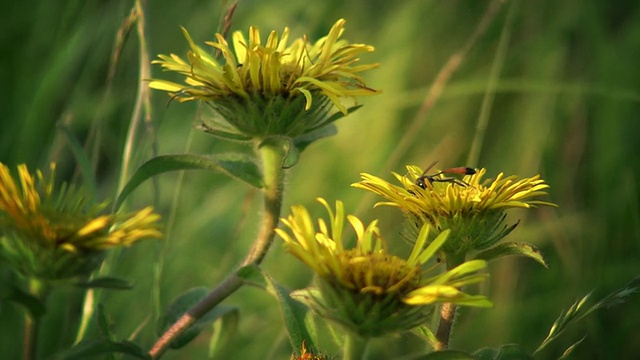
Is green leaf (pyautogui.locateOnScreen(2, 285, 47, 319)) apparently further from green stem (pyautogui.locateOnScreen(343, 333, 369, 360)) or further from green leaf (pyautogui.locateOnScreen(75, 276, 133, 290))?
green stem (pyautogui.locateOnScreen(343, 333, 369, 360))

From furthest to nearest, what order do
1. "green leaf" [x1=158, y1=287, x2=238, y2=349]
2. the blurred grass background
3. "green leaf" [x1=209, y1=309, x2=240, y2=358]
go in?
the blurred grass background
"green leaf" [x1=209, y1=309, x2=240, y2=358]
"green leaf" [x1=158, y1=287, x2=238, y2=349]

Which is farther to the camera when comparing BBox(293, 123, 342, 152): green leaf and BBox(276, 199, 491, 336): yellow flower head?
BBox(293, 123, 342, 152): green leaf

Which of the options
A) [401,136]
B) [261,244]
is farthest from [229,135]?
[401,136]

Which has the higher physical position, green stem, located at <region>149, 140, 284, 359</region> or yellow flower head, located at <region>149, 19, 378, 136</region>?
yellow flower head, located at <region>149, 19, 378, 136</region>

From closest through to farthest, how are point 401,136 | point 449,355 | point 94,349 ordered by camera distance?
point 449,355
point 94,349
point 401,136

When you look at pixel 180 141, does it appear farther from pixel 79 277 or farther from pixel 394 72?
pixel 79 277

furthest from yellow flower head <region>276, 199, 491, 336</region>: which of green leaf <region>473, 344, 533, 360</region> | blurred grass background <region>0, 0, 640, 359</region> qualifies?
blurred grass background <region>0, 0, 640, 359</region>

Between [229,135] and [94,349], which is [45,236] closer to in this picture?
[94,349]
